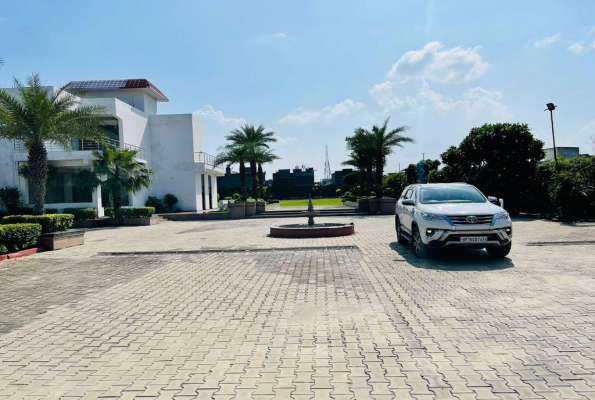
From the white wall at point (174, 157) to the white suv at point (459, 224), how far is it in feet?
83.9

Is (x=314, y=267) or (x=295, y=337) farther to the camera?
(x=314, y=267)

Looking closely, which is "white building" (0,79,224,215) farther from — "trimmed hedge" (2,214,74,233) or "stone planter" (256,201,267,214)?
"trimmed hedge" (2,214,74,233)

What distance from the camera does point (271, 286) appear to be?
6.88m

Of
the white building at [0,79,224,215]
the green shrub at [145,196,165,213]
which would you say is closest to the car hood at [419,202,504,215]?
the white building at [0,79,224,215]

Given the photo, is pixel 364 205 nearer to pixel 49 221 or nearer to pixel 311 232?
pixel 311 232

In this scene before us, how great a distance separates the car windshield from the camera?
955 centimetres

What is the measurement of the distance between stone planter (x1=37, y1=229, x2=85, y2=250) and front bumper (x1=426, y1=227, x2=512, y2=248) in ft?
38.5

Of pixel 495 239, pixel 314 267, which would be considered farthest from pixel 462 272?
pixel 314 267

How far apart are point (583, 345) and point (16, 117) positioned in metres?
18.5

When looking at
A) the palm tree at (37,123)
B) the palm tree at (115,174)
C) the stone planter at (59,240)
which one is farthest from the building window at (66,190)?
the stone planter at (59,240)

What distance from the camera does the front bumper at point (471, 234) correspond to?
825 centimetres

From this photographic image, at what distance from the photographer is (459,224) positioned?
27.2 feet

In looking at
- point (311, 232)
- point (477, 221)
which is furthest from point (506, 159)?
point (477, 221)

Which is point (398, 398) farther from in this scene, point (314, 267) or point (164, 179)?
point (164, 179)
